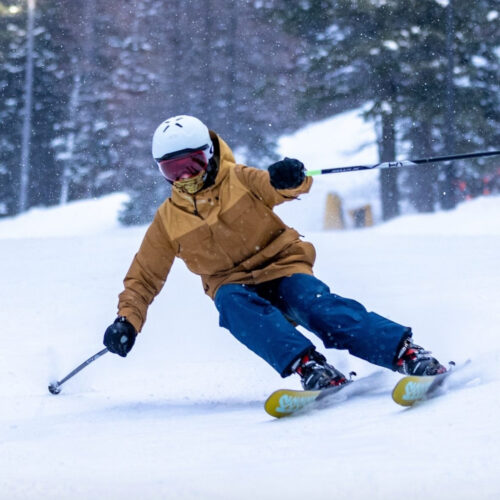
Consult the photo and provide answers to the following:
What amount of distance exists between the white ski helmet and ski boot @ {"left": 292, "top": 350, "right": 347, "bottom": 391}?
1.09m

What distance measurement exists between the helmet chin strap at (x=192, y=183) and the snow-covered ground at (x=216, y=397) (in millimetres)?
1057

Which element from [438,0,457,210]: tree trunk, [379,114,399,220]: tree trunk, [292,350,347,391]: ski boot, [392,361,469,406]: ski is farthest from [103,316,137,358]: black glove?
[379,114,399,220]: tree trunk

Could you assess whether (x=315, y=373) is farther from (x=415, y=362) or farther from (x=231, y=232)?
(x=231, y=232)

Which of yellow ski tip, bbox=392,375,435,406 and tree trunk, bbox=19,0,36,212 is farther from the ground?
tree trunk, bbox=19,0,36,212

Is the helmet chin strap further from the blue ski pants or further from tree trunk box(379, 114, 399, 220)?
tree trunk box(379, 114, 399, 220)

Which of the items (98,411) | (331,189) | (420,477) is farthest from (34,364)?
(331,189)

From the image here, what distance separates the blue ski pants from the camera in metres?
3.42

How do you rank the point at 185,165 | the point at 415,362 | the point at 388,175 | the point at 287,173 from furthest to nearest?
the point at 388,175 → the point at 185,165 → the point at 287,173 → the point at 415,362

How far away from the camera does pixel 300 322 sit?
3.85 m

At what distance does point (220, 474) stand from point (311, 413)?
98 cm

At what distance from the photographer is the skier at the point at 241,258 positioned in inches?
138

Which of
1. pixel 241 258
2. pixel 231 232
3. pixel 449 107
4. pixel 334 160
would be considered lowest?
pixel 241 258

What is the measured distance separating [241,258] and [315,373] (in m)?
0.81

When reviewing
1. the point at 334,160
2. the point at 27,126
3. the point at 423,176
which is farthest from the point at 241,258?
the point at 334,160
